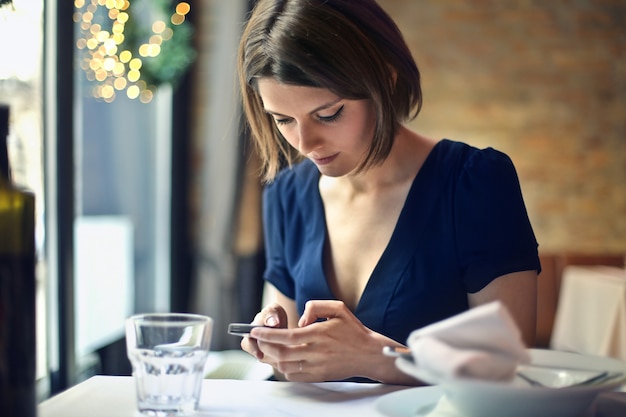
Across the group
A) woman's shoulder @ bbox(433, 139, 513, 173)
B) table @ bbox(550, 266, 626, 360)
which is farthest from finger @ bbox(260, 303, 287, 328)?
table @ bbox(550, 266, 626, 360)

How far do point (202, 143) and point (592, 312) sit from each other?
6.90ft

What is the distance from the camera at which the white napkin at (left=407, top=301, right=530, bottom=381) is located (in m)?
0.68

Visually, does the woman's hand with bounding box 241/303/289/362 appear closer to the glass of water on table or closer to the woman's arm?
the glass of water on table

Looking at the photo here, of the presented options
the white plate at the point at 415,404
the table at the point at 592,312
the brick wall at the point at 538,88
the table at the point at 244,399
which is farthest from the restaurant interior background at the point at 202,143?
the white plate at the point at 415,404

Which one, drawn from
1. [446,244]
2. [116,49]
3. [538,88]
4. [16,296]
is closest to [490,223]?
[446,244]

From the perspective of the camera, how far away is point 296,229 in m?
1.58

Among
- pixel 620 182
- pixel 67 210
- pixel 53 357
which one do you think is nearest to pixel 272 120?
pixel 67 210

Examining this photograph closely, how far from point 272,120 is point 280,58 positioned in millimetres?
251

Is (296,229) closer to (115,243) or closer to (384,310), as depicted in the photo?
(384,310)

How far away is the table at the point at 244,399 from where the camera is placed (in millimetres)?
850

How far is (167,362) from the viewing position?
32.6 inches

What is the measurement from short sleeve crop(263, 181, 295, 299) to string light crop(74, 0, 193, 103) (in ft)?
4.74

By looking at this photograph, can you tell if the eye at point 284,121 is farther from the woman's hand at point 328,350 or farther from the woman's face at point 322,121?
the woman's hand at point 328,350

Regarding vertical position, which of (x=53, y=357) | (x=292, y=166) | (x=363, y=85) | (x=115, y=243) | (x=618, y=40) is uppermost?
(x=618, y=40)
